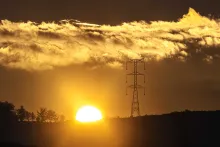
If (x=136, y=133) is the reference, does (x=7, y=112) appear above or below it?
above

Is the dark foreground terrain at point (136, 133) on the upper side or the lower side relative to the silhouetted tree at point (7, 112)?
lower

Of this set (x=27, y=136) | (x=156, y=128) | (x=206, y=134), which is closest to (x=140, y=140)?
(x=156, y=128)

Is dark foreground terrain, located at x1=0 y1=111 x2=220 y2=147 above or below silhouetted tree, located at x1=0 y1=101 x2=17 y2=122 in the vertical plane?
below

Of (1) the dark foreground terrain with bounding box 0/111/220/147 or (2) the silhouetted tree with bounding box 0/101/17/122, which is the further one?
(2) the silhouetted tree with bounding box 0/101/17/122

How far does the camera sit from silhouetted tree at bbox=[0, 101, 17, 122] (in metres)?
120

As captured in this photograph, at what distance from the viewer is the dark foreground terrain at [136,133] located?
3231 inches

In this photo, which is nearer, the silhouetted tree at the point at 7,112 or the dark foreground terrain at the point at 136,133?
the dark foreground terrain at the point at 136,133

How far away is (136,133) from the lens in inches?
3445

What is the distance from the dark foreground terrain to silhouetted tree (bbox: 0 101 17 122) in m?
14.0

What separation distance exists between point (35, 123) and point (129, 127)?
21.9m

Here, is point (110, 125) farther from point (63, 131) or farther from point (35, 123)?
point (35, 123)

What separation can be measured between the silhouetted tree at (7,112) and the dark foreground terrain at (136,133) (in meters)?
14.0

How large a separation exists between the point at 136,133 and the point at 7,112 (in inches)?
1750

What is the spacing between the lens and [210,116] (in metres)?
82.4
